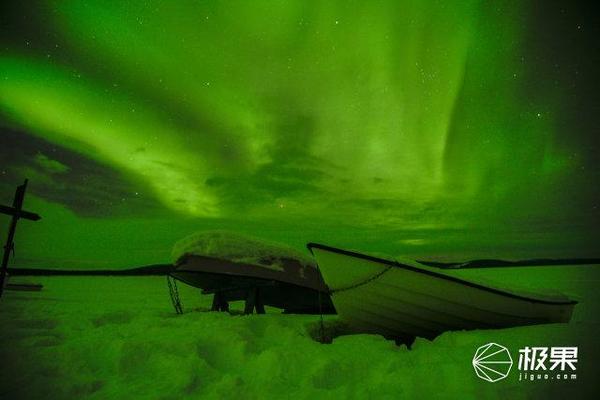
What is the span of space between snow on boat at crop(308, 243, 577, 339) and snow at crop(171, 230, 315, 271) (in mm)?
3048

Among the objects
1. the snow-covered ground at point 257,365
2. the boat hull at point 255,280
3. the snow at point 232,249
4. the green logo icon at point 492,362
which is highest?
the snow at point 232,249

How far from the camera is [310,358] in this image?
390 centimetres

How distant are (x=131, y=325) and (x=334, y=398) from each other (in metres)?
4.09

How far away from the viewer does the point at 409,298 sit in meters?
5.33

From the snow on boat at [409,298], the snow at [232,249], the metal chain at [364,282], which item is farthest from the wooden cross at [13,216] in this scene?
the metal chain at [364,282]

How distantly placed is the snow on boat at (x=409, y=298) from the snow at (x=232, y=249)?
3048 mm

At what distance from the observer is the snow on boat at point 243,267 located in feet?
26.3

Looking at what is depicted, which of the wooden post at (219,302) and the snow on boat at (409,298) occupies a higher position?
the snow on boat at (409,298)

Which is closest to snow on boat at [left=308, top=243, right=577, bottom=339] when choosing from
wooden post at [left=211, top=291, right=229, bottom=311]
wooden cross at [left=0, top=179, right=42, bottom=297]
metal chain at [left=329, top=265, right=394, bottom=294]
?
metal chain at [left=329, top=265, right=394, bottom=294]

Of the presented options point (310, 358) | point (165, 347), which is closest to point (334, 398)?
point (310, 358)

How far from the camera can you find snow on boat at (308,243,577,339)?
521cm

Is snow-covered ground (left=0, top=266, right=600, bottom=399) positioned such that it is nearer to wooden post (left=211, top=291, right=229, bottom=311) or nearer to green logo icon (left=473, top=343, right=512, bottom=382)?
green logo icon (left=473, top=343, right=512, bottom=382)

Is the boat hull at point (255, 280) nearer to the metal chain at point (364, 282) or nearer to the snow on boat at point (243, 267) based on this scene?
the snow on boat at point (243, 267)

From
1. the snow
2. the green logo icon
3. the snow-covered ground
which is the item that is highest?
the snow
